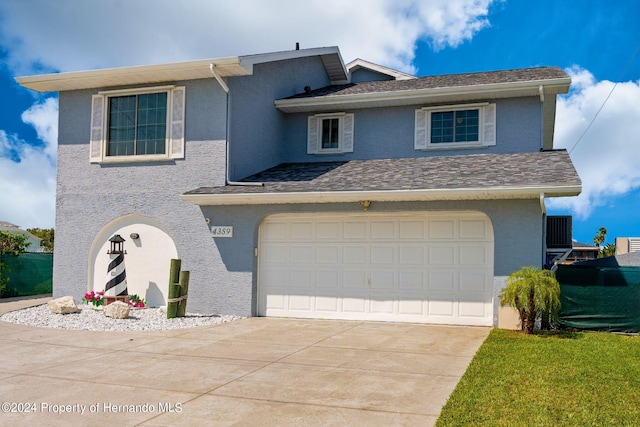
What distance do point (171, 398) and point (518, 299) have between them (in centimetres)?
645

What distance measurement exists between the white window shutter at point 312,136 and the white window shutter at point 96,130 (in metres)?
5.35

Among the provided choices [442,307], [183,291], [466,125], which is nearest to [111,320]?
[183,291]

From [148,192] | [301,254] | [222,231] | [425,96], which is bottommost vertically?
[301,254]

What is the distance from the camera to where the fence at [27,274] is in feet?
55.3

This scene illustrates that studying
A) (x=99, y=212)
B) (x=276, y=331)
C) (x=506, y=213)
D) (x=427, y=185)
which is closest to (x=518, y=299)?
(x=506, y=213)

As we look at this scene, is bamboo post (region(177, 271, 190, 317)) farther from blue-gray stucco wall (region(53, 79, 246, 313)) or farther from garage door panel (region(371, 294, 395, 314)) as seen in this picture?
garage door panel (region(371, 294, 395, 314))

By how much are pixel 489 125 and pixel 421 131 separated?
1.69 metres

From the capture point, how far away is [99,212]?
45.6ft

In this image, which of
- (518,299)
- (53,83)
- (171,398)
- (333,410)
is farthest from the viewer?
(53,83)

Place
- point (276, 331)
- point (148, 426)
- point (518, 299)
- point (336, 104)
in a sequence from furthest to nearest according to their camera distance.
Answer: point (336, 104)
point (276, 331)
point (518, 299)
point (148, 426)

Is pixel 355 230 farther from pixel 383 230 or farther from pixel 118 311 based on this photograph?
pixel 118 311

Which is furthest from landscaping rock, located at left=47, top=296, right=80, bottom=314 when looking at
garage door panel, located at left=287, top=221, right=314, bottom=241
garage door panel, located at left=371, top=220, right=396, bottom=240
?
garage door panel, located at left=371, top=220, right=396, bottom=240

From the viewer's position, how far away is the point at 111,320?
11.8 metres

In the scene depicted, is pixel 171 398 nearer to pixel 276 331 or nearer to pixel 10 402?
pixel 10 402
